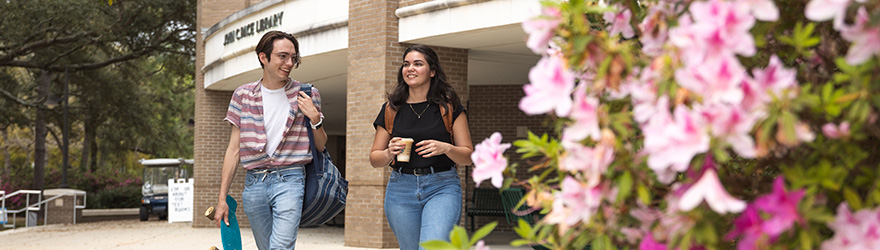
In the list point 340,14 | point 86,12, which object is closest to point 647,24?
point 340,14

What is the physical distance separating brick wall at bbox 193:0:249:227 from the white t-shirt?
1479cm

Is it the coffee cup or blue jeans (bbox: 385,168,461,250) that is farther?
blue jeans (bbox: 385,168,461,250)

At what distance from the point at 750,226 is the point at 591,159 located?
0.29 m

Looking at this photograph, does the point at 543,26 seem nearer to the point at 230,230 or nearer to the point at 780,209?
the point at 780,209

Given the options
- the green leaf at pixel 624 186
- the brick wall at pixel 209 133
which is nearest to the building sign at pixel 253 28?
the brick wall at pixel 209 133

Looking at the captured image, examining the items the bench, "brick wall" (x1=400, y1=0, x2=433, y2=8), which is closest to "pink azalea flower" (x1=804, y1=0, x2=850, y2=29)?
"brick wall" (x1=400, y1=0, x2=433, y2=8)

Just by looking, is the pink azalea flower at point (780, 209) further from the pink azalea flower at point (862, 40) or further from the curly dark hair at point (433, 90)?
the curly dark hair at point (433, 90)

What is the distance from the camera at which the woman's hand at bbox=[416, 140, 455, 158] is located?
4.55m

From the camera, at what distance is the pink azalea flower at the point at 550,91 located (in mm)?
1575

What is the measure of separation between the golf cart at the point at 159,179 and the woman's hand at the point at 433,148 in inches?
972

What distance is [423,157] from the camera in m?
4.67

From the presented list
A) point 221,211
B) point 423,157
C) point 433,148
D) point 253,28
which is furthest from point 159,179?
point 433,148

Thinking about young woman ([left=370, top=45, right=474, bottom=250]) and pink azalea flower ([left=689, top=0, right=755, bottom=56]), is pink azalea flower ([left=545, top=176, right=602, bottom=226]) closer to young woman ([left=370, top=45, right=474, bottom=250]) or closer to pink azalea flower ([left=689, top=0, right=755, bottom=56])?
pink azalea flower ([left=689, top=0, right=755, bottom=56])

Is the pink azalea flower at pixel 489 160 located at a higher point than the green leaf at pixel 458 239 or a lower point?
higher
